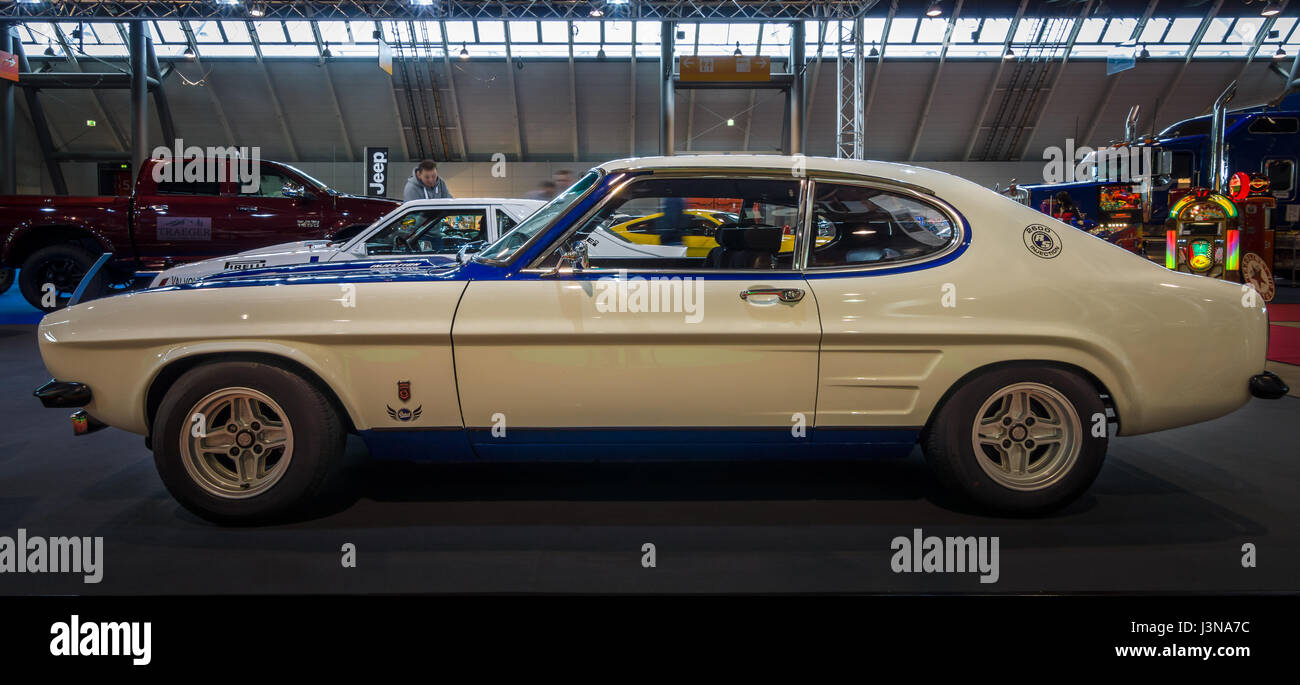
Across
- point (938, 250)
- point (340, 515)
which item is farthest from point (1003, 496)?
point (340, 515)

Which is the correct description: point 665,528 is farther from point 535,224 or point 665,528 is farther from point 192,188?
point 192,188

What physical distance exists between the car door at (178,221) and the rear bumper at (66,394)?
24.3 ft

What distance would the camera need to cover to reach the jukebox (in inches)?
413

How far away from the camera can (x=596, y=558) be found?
2750 mm

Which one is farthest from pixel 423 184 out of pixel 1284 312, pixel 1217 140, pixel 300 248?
pixel 1284 312

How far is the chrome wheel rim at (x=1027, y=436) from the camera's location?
3072 millimetres

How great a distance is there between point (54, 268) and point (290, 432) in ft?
29.3

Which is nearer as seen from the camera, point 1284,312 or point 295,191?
point 295,191

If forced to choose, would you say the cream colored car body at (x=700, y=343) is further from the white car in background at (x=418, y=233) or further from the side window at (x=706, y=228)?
the white car in background at (x=418, y=233)

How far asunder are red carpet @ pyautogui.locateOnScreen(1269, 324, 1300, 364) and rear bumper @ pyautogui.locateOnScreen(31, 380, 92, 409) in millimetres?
8090

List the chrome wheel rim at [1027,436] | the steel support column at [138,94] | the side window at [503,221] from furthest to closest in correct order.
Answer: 1. the steel support column at [138,94]
2. the side window at [503,221]
3. the chrome wheel rim at [1027,436]

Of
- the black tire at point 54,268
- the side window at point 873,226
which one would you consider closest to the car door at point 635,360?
the side window at point 873,226

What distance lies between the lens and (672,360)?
9.72ft
